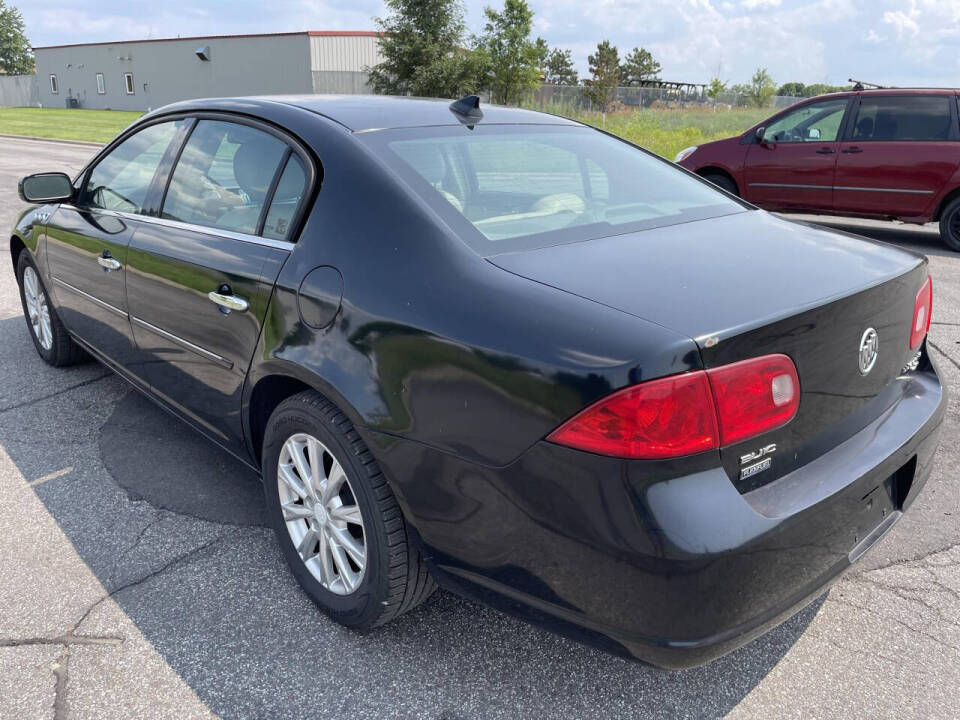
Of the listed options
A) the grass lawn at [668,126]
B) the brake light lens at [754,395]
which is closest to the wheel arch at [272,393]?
the brake light lens at [754,395]

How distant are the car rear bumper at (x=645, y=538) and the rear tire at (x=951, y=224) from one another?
25.3 feet

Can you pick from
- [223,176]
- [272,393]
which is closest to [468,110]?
[223,176]

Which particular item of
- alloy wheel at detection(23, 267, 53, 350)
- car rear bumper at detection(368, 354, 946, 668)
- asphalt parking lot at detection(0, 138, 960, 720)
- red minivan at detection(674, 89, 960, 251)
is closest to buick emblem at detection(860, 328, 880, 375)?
car rear bumper at detection(368, 354, 946, 668)

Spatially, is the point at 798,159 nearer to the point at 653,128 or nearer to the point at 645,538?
the point at 645,538

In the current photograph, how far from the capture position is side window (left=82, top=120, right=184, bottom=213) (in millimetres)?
3428

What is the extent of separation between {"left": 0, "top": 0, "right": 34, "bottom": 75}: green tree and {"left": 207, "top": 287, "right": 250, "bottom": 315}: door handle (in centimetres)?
10636

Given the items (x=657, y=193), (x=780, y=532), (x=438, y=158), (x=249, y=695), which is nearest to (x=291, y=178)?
(x=438, y=158)

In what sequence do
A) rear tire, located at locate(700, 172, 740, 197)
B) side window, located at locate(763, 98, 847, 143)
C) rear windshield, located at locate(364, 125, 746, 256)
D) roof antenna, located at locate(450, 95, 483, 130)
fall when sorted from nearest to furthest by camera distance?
rear windshield, located at locate(364, 125, 746, 256) → roof antenna, located at locate(450, 95, 483, 130) → side window, located at locate(763, 98, 847, 143) → rear tire, located at locate(700, 172, 740, 197)

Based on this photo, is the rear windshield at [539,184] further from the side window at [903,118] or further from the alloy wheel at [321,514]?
the side window at [903,118]

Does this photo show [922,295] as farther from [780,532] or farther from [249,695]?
[249,695]

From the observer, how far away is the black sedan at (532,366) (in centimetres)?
169

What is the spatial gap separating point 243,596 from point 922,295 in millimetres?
2394

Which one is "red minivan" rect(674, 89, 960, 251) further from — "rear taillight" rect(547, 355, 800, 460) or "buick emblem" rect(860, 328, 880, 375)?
"rear taillight" rect(547, 355, 800, 460)

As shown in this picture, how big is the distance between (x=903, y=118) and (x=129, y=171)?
8.25 meters
